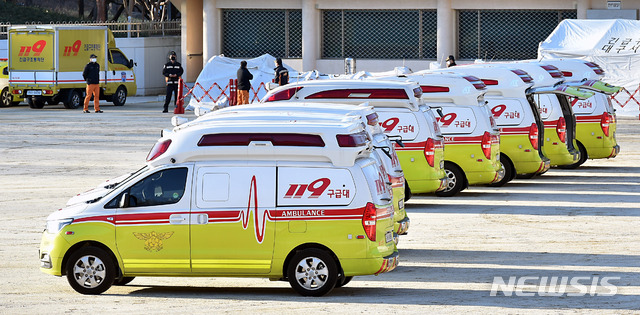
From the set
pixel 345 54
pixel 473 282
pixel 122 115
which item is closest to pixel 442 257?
pixel 473 282

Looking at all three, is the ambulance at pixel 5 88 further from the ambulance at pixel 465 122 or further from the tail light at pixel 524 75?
the ambulance at pixel 465 122

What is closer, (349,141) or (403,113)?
(349,141)

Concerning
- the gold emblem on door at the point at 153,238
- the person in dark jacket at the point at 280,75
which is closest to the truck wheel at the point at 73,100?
the person in dark jacket at the point at 280,75

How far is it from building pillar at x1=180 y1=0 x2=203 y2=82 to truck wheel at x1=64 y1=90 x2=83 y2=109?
8151 millimetres

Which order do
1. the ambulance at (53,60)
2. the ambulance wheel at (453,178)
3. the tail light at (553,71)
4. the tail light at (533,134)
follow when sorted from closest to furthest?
the ambulance wheel at (453,178) → the tail light at (533,134) → the tail light at (553,71) → the ambulance at (53,60)

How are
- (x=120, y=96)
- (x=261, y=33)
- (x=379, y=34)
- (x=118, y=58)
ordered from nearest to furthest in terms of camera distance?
(x=118, y=58) < (x=120, y=96) < (x=379, y=34) < (x=261, y=33)

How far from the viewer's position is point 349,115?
12.7 meters

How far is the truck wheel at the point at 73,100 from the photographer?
3925cm

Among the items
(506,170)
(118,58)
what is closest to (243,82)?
(118,58)

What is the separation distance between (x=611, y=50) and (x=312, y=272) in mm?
25050

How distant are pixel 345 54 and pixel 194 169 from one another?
33.6 metres

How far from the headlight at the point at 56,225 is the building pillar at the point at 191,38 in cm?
3532

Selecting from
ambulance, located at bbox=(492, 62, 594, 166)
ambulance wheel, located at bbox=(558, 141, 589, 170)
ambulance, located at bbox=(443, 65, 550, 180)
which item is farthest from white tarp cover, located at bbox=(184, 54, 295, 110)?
ambulance, located at bbox=(443, 65, 550, 180)

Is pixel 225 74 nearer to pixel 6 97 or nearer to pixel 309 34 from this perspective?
pixel 309 34
